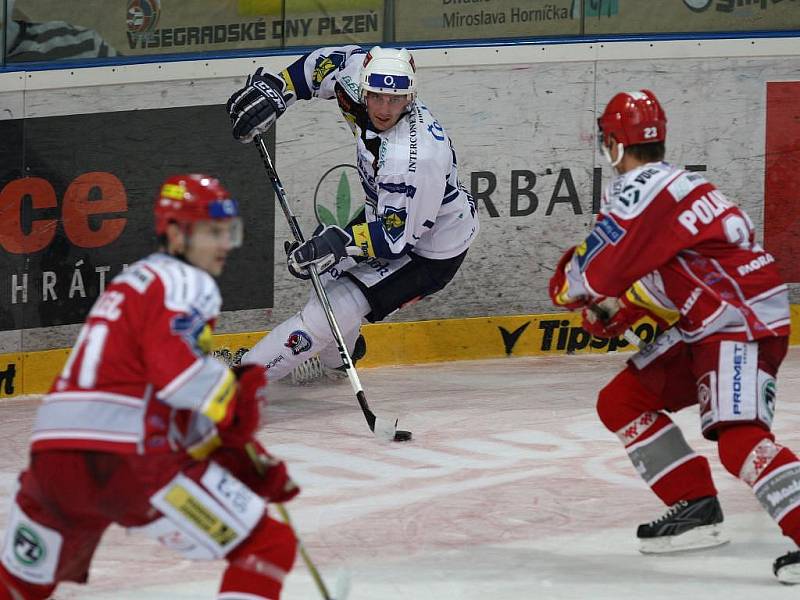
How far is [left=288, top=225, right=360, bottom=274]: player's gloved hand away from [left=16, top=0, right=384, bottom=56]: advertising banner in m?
1.24

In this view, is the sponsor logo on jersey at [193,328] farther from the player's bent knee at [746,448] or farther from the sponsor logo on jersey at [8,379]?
the sponsor logo on jersey at [8,379]

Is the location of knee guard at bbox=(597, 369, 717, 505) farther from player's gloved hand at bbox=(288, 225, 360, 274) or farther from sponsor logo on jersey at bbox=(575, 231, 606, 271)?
player's gloved hand at bbox=(288, 225, 360, 274)

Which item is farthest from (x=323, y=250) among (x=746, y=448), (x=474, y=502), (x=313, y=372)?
(x=746, y=448)

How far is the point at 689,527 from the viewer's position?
3.95m

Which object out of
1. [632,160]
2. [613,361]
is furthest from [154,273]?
[613,361]

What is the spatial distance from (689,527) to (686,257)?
0.72 meters

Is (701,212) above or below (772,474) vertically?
above

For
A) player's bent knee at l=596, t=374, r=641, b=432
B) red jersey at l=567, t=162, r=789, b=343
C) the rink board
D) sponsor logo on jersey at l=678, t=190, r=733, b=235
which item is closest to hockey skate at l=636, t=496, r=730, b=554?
player's bent knee at l=596, t=374, r=641, b=432

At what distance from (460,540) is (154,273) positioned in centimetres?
165

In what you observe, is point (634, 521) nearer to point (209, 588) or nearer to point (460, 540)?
point (460, 540)

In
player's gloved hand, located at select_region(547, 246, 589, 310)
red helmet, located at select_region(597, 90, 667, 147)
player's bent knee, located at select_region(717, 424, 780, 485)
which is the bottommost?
player's bent knee, located at select_region(717, 424, 780, 485)

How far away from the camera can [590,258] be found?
12.1 feet

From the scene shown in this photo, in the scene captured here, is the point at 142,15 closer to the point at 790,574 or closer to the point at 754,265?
the point at 754,265

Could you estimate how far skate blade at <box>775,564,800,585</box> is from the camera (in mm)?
3607
